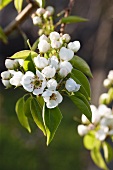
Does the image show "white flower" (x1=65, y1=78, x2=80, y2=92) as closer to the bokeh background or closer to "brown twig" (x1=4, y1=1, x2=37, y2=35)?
"brown twig" (x1=4, y1=1, x2=37, y2=35)

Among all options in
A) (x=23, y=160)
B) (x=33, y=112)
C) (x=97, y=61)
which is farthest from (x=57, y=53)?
(x=97, y=61)

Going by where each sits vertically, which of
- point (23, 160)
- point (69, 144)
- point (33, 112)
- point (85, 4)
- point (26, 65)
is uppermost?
point (26, 65)

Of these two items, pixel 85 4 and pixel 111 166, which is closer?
pixel 111 166

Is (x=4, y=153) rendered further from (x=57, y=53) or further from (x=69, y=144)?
(x=57, y=53)

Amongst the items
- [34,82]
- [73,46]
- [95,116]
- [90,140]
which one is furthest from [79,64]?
[90,140]

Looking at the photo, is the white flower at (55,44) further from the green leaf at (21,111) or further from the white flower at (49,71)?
the green leaf at (21,111)

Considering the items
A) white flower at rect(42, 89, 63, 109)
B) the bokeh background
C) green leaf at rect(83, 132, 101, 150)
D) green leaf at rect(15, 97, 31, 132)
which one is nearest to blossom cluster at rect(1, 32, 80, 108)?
white flower at rect(42, 89, 63, 109)

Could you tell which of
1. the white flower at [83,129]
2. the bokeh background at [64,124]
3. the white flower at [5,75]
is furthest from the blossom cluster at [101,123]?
the bokeh background at [64,124]
